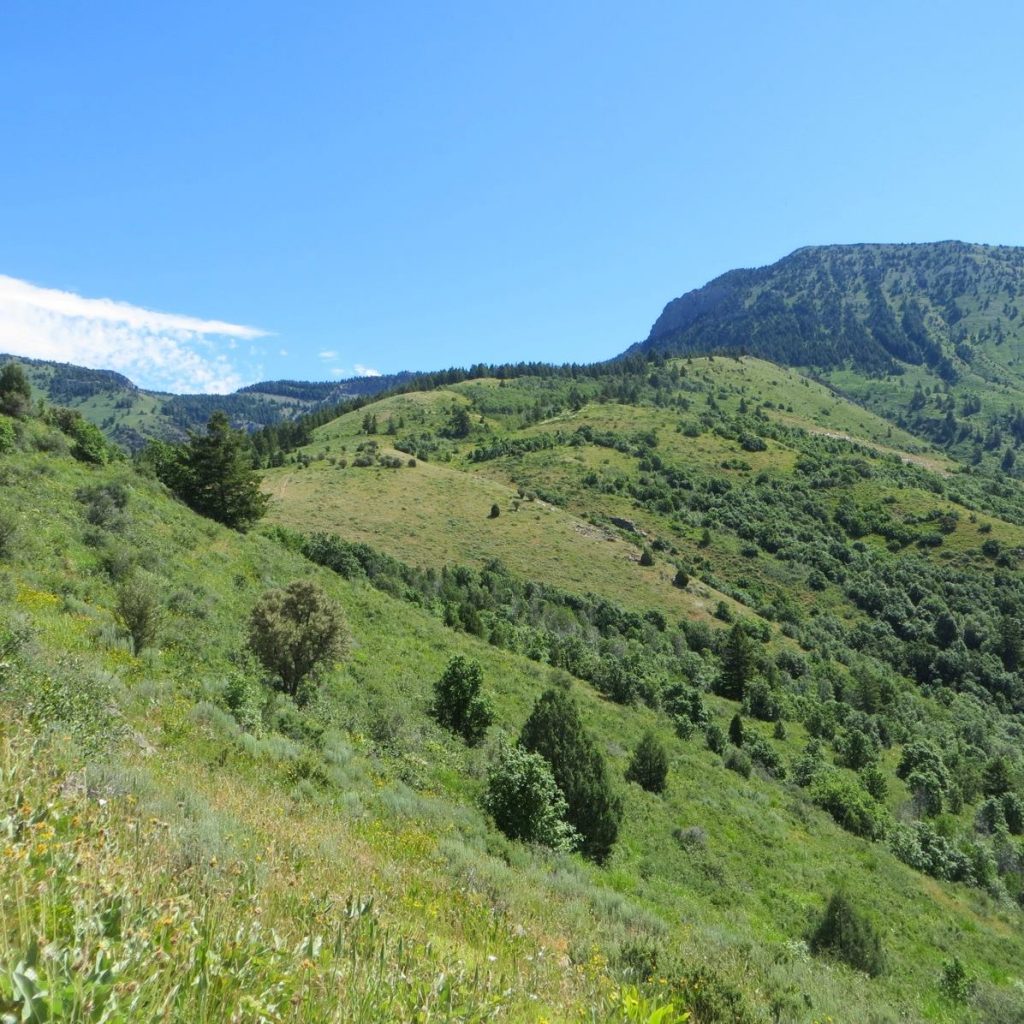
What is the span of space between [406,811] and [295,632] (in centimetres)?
803

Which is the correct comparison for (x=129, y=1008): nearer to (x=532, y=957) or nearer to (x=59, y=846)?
(x=59, y=846)

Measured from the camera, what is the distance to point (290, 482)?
85.7 metres

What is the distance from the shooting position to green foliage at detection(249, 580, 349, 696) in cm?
1648

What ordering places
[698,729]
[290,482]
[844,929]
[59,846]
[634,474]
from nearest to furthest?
[59,846] → [844,929] → [698,729] → [290,482] → [634,474]

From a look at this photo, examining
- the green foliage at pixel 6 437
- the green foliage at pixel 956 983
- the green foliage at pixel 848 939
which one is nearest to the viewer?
the green foliage at pixel 848 939

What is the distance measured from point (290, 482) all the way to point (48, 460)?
61.1 metres

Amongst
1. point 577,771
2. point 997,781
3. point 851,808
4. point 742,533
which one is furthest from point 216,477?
point 742,533

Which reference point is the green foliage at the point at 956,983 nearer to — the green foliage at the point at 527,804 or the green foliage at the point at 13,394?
the green foliage at the point at 527,804

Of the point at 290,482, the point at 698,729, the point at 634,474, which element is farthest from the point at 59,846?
the point at 634,474

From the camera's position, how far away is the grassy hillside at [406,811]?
261cm

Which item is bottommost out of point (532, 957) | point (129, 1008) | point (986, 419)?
point (532, 957)

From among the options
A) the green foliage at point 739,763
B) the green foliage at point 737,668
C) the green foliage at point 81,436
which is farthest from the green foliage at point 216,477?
the green foliage at point 737,668

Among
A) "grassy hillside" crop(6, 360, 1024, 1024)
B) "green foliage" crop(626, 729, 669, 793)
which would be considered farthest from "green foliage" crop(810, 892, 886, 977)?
"green foliage" crop(626, 729, 669, 793)

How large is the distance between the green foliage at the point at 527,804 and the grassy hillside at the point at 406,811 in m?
0.79
